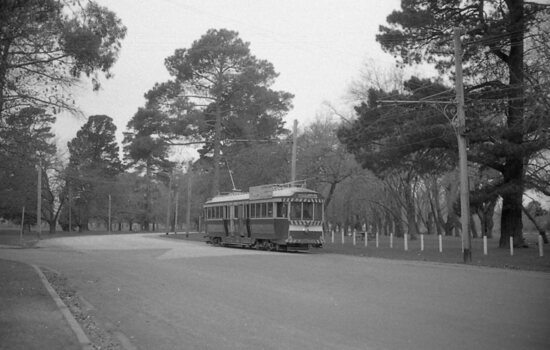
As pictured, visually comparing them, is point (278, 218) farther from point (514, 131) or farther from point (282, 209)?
point (514, 131)

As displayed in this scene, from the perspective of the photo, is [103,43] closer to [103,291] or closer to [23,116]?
[23,116]

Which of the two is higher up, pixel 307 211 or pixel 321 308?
pixel 307 211

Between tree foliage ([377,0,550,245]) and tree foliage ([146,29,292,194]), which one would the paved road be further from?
tree foliage ([146,29,292,194])

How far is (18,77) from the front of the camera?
706 inches

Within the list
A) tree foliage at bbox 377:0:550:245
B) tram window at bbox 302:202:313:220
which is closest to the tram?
tram window at bbox 302:202:313:220

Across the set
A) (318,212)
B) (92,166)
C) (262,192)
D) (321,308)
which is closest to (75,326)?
(321,308)

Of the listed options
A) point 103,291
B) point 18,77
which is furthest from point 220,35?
point 103,291

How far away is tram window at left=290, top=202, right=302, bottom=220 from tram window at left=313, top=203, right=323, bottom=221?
0.95m

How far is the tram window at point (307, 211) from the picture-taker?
96.2 ft

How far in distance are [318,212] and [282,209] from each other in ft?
7.06

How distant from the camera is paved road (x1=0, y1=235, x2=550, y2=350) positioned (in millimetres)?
7559

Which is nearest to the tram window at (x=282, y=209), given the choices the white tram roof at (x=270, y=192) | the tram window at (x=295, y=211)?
the tram window at (x=295, y=211)

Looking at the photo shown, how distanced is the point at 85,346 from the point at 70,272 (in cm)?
1157

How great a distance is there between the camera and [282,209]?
29078mm
